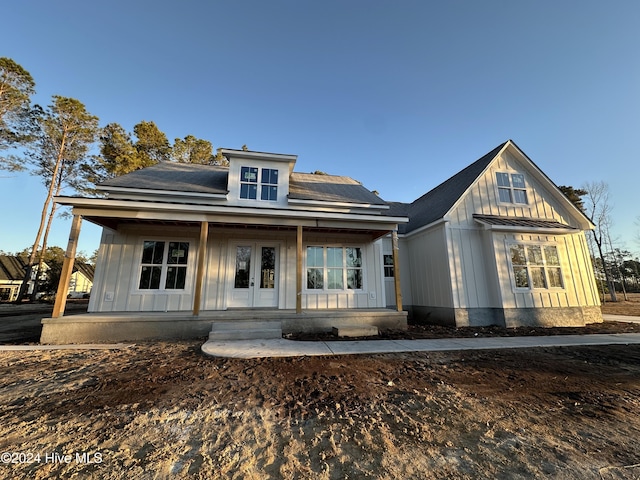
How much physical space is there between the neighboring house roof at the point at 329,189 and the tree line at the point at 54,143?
12.6 m

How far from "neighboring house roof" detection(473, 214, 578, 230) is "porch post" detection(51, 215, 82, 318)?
496 inches

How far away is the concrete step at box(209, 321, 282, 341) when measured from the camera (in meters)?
6.45

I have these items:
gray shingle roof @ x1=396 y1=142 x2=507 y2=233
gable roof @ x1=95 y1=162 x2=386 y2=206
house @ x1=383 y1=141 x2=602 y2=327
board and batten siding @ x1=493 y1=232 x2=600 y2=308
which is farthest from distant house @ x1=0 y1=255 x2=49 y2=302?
board and batten siding @ x1=493 y1=232 x2=600 y2=308

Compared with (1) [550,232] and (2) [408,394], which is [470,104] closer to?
(1) [550,232]

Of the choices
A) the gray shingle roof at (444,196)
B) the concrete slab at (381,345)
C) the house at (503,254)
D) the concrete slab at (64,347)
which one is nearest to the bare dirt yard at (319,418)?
the concrete slab at (381,345)

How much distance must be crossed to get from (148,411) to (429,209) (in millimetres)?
11340

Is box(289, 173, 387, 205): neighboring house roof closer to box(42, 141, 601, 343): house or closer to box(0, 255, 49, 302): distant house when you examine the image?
box(42, 141, 601, 343): house

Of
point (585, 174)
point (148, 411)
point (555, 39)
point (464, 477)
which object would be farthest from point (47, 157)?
point (585, 174)

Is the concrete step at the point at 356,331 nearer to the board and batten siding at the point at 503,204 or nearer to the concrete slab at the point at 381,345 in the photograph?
the concrete slab at the point at 381,345

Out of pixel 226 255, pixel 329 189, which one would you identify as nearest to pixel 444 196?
pixel 329 189

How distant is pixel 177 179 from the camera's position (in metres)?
10.1

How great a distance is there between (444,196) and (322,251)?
238 inches

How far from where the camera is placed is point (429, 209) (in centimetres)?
1134

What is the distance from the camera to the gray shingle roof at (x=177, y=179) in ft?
29.5
